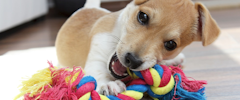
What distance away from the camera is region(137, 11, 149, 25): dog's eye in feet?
4.93

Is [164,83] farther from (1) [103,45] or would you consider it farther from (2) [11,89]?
(2) [11,89]

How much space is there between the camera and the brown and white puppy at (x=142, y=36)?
4.49ft

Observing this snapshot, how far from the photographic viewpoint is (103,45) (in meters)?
1.73

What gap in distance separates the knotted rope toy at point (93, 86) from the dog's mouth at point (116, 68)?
89 millimetres

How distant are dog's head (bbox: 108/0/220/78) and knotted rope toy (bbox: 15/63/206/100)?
0.10m

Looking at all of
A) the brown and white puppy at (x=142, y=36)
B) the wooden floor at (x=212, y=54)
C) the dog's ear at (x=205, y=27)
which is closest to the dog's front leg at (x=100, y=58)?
the brown and white puppy at (x=142, y=36)

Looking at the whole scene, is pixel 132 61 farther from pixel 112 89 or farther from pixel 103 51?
pixel 103 51

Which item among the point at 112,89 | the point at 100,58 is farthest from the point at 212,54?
the point at 112,89

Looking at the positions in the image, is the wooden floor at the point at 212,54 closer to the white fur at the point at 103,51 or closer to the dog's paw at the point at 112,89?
the dog's paw at the point at 112,89

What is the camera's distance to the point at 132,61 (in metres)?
1.31

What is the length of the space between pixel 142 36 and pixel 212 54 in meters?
1.46

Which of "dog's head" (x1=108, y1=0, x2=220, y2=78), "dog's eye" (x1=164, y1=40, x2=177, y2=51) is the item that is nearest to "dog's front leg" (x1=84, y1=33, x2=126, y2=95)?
"dog's head" (x1=108, y1=0, x2=220, y2=78)

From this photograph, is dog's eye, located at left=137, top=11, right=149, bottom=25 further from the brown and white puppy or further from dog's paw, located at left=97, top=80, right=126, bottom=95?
dog's paw, located at left=97, top=80, right=126, bottom=95

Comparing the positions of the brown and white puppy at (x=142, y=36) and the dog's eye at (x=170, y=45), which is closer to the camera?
the brown and white puppy at (x=142, y=36)
